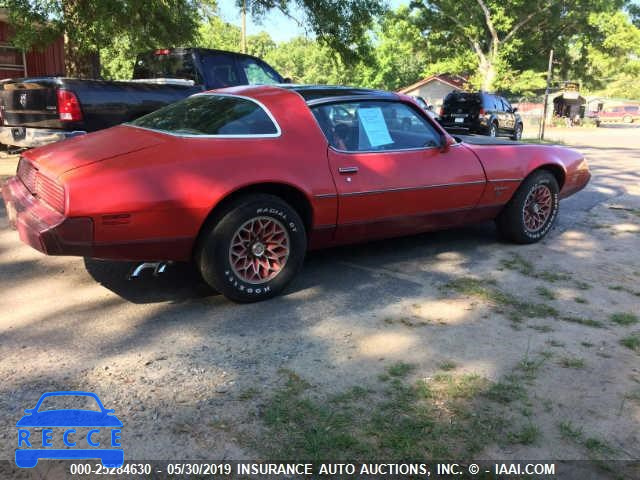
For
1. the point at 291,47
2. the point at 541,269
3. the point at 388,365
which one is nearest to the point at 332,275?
the point at 388,365

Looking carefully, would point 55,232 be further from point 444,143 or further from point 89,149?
point 444,143

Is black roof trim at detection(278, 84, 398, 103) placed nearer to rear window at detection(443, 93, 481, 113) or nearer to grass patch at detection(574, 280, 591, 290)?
grass patch at detection(574, 280, 591, 290)

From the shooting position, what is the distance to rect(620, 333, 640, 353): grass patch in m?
3.20

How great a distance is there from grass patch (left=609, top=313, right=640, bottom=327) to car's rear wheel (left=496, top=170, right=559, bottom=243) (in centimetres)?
164

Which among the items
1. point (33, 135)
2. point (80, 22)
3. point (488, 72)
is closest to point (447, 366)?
point (33, 135)

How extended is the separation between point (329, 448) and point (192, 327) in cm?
139

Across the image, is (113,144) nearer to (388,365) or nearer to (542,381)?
(388,365)

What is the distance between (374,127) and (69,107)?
162 inches

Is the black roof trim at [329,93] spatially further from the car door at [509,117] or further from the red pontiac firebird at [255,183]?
the car door at [509,117]

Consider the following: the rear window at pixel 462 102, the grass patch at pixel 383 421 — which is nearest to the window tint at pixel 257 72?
the grass patch at pixel 383 421

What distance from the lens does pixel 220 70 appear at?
28.5 feet

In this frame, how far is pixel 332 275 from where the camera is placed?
4.33 metres

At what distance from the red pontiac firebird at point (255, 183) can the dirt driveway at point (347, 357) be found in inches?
16.3

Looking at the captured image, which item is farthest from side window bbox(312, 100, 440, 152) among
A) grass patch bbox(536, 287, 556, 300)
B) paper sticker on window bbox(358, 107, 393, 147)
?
grass patch bbox(536, 287, 556, 300)
